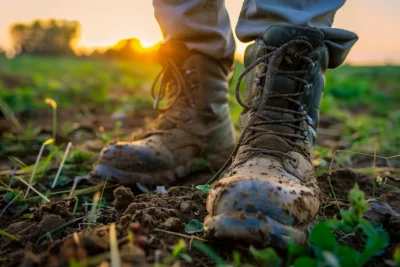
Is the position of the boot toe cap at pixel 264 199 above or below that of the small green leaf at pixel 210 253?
above

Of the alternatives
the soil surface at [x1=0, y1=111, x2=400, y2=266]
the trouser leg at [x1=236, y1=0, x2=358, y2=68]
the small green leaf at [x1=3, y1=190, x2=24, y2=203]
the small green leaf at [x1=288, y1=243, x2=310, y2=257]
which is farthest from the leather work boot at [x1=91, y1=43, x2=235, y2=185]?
the small green leaf at [x1=288, y1=243, x2=310, y2=257]

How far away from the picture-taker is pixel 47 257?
114 cm

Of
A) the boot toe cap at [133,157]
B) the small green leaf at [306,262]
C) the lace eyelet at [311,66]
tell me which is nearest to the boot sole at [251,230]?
Answer: the small green leaf at [306,262]

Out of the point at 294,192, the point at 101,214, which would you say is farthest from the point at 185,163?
the point at 294,192

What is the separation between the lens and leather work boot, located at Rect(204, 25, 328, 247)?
1.27 metres

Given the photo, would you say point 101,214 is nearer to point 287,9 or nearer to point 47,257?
point 47,257

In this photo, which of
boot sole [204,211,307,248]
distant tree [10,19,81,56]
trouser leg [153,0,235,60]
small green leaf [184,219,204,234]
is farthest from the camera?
distant tree [10,19,81,56]

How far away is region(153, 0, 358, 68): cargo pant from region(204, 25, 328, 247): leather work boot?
0.10 meters

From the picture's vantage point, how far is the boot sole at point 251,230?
123 cm

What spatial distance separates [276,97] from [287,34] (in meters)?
0.24

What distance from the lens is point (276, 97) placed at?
1.72m

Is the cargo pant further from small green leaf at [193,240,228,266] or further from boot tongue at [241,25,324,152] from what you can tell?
small green leaf at [193,240,228,266]

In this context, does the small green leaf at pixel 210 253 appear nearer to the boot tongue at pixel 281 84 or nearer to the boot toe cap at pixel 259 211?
the boot toe cap at pixel 259 211

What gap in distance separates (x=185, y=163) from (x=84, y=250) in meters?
1.25
